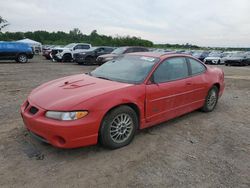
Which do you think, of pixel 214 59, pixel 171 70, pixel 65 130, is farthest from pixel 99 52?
pixel 65 130

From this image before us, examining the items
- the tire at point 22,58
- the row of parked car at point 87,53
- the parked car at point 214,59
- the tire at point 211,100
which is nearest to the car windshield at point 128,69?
the tire at point 211,100

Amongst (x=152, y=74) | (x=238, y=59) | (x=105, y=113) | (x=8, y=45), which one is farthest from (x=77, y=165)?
(x=238, y=59)

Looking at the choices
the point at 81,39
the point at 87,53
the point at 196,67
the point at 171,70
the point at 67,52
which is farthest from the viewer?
the point at 81,39

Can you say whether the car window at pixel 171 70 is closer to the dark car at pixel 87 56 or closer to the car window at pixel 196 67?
the car window at pixel 196 67

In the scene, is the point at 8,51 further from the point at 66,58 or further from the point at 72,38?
the point at 72,38

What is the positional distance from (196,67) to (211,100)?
964 mm

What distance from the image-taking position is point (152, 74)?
4488mm

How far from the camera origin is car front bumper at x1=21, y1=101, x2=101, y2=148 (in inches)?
135

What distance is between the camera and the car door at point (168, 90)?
438 centimetres

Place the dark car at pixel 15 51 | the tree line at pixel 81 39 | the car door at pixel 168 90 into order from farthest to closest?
the tree line at pixel 81 39 → the dark car at pixel 15 51 → the car door at pixel 168 90

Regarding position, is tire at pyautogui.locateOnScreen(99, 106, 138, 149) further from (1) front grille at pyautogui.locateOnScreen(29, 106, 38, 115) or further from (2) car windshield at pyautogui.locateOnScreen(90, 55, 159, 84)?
(1) front grille at pyautogui.locateOnScreen(29, 106, 38, 115)

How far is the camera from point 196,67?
5.68 m

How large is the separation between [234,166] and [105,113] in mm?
1937

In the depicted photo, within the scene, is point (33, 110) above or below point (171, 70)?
below
